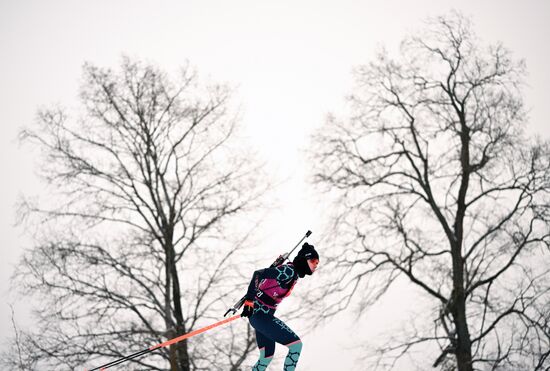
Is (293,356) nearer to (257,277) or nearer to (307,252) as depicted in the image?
(257,277)

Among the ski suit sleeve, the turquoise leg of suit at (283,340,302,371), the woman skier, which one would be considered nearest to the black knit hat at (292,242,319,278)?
the woman skier

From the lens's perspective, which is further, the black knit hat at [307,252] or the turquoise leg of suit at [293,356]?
the black knit hat at [307,252]

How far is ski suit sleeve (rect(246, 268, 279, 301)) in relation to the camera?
6738 mm

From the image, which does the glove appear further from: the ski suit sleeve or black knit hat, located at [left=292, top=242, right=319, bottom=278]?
black knit hat, located at [left=292, top=242, right=319, bottom=278]

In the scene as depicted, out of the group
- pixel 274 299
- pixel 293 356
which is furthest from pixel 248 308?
pixel 293 356

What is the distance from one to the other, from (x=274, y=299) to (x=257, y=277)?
40 centimetres

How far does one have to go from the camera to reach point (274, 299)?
7.06 meters

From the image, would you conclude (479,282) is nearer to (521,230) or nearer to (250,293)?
(521,230)

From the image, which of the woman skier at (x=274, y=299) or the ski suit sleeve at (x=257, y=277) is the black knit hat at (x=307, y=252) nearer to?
the woman skier at (x=274, y=299)

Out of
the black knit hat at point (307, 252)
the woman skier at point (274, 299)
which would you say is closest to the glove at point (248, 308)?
the woman skier at point (274, 299)

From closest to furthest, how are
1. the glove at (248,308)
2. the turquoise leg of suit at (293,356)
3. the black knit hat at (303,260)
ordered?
the glove at (248,308), the turquoise leg of suit at (293,356), the black knit hat at (303,260)

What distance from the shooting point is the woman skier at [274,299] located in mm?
6775

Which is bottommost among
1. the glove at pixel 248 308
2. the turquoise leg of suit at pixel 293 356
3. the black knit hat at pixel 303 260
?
the turquoise leg of suit at pixel 293 356

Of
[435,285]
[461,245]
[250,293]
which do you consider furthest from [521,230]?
[250,293]
